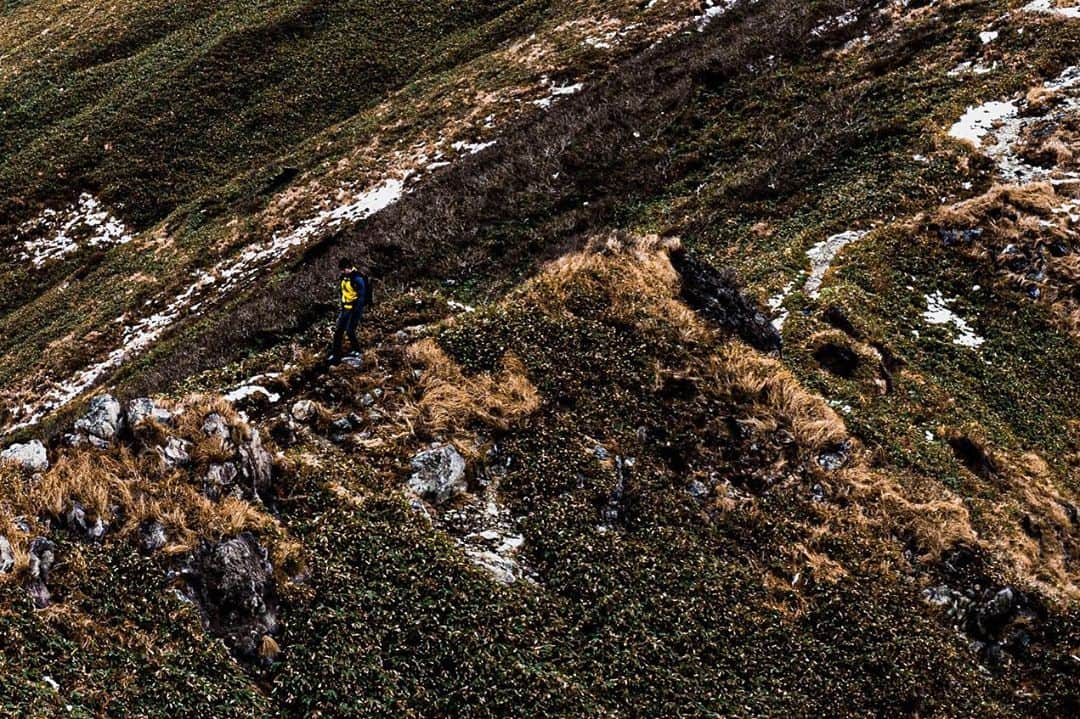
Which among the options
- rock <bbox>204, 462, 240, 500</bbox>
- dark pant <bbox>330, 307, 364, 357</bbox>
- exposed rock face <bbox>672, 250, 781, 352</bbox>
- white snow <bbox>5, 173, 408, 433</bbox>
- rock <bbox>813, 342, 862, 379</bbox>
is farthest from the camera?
white snow <bbox>5, 173, 408, 433</bbox>

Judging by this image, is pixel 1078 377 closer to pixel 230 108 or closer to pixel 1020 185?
pixel 1020 185

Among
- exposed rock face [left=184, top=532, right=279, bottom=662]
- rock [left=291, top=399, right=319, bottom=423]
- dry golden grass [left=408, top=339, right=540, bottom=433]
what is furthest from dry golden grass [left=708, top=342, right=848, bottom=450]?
exposed rock face [left=184, top=532, right=279, bottom=662]

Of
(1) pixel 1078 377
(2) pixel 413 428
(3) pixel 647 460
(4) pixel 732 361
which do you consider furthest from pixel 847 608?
(1) pixel 1078 377

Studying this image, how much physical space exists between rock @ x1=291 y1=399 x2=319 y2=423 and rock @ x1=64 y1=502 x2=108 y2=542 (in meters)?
4.49

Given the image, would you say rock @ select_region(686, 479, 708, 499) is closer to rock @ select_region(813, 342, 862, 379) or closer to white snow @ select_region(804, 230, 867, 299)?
rock @ select_region(813, 342, 862, 379)

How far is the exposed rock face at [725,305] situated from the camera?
61.0ft

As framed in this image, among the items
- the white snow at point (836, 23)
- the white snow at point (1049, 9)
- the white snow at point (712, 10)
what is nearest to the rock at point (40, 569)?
the white snow at point (836, 23)

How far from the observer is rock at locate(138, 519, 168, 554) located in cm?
1086

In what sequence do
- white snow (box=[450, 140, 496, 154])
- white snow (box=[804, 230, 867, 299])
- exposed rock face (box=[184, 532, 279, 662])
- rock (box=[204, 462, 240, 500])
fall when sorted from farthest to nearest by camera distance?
white snow (box=[450, 140, 496, 154]), white snow (box=[804, 230, 867, 299]), rock (box=[204, 462, 240, 500]), exposed rock face (box=[184, 532, 279, 662])

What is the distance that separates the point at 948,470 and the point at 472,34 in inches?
1985

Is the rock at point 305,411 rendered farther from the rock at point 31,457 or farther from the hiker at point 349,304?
the rock at point 31,457

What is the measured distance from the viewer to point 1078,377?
1933 cm

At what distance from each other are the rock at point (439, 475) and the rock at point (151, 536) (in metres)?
4.33

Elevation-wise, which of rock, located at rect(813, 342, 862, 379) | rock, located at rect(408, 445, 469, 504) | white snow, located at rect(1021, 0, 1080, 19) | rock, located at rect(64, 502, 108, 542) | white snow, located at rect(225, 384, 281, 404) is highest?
rock, located at rect(64, 502, 108, 542)
